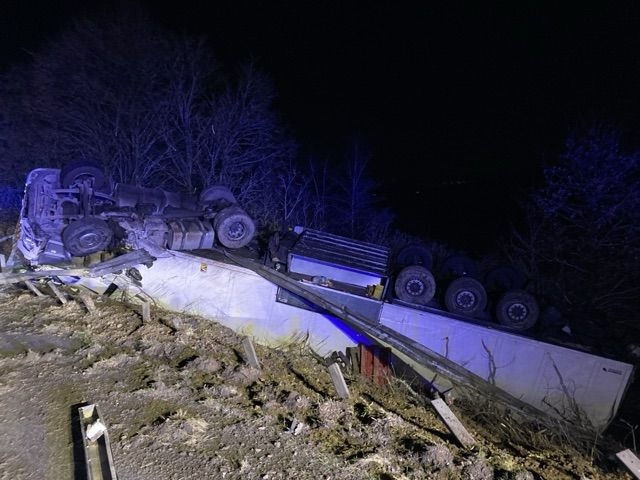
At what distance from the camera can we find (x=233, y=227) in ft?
25.8

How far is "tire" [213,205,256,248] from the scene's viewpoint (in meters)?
7.77

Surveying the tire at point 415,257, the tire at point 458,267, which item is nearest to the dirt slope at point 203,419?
A: the tire at point 458,267

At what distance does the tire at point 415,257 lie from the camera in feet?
30.7

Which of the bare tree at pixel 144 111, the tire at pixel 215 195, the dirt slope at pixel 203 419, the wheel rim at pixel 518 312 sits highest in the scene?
the bare tree at pixel 144 111

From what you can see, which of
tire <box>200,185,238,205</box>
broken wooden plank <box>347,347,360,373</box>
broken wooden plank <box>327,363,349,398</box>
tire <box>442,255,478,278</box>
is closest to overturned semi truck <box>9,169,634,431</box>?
broken wooden plank <box>347,347,360,373</box>

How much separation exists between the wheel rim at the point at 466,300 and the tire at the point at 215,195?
16.6 feet

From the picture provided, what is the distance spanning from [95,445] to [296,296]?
454cm

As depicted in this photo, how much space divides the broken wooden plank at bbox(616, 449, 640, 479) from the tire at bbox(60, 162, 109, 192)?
829cm

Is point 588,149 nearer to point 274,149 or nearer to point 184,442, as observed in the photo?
point 274,149

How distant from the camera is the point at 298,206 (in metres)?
16.8

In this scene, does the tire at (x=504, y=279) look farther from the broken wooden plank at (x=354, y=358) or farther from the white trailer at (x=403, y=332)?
the broken wooden plank at (x=354, y=358)

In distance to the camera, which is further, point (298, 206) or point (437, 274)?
point (298, 206)

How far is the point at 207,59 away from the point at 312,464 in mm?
14224

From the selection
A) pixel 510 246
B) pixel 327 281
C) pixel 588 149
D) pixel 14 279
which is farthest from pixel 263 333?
pixel 588 149
